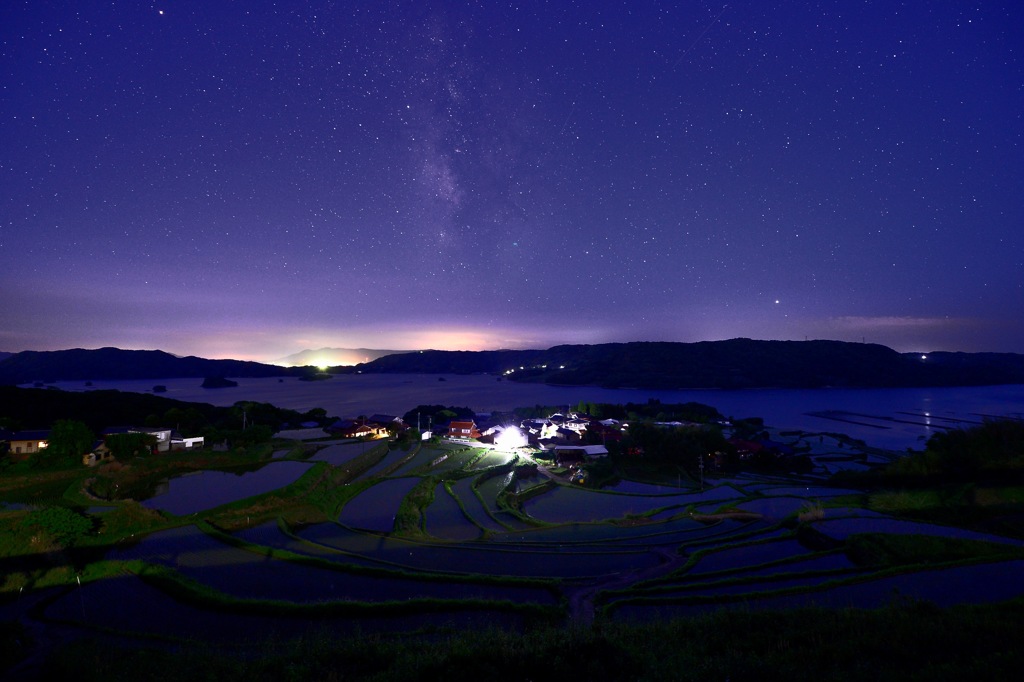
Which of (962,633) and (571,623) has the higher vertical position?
(962,633)

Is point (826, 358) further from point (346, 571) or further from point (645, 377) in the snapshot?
point (346, 571)

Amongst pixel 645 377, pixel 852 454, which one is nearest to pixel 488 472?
pixel 852 454

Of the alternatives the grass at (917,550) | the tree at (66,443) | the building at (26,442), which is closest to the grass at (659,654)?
the grass at (917,550)

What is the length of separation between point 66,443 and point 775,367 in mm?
132625

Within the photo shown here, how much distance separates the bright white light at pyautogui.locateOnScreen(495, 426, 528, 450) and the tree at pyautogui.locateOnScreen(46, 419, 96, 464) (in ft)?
88.1

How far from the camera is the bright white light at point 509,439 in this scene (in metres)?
39.8

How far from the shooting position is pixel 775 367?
118250 mm

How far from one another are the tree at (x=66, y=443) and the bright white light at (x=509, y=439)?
26.8m

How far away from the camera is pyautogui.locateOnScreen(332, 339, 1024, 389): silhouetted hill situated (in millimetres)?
113000

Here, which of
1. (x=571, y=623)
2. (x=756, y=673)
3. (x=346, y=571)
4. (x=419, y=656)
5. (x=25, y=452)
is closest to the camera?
(x=756, y=673)

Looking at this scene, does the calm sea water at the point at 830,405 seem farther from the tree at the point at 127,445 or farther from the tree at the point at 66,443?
the tree at the point at 66,443

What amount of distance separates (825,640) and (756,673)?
3.39 m

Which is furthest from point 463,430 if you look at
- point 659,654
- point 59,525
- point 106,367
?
point 106,367

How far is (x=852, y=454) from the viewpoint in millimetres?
39312
